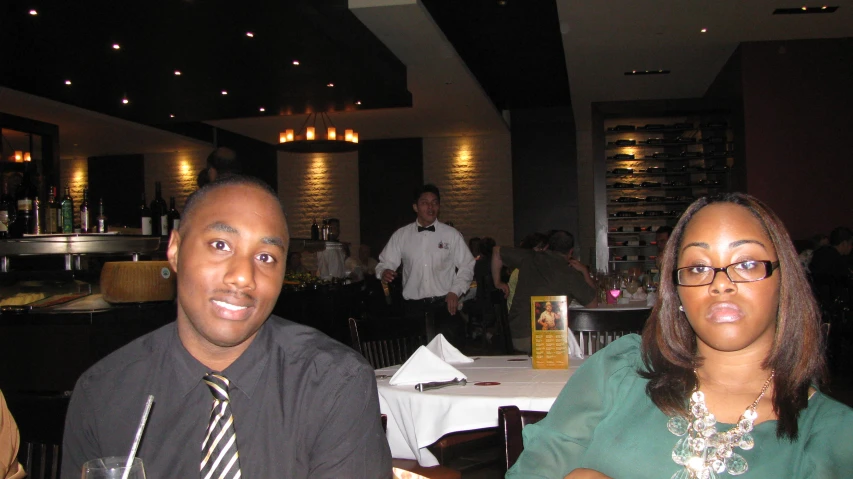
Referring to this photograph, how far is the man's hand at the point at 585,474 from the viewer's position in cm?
128

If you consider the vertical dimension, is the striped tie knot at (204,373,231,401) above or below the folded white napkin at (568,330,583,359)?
above

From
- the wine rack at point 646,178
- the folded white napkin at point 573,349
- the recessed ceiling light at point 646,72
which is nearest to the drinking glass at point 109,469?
the folded white napkin at point 573,349

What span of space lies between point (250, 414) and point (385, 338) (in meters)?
1.98

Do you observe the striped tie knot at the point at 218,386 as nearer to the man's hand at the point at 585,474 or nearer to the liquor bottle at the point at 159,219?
the man's hand at the point at 585,474

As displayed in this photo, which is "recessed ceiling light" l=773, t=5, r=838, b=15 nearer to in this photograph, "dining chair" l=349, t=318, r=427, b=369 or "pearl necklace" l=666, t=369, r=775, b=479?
"dining chair" l=349, t=318, r=427, b=369

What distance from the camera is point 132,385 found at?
1.31m

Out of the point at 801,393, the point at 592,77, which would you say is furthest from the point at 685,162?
the point at 801,393

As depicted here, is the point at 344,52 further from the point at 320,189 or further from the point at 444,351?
the point at 320,189

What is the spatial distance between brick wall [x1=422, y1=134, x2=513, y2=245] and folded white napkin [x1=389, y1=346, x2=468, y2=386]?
1100cm

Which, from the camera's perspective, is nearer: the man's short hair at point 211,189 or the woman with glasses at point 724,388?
the woman with glasses at point 724,388

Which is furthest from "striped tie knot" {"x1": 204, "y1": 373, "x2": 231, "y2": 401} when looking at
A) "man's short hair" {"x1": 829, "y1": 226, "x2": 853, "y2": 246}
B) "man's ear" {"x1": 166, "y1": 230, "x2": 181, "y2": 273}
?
"man's short hair" {"x1": 829, "y1": 226, "x2": 853, "y2": 246}

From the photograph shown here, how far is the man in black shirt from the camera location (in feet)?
4.13

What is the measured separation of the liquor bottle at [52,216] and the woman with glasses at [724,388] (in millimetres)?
4682

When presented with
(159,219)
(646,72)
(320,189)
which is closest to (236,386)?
(159,219)
